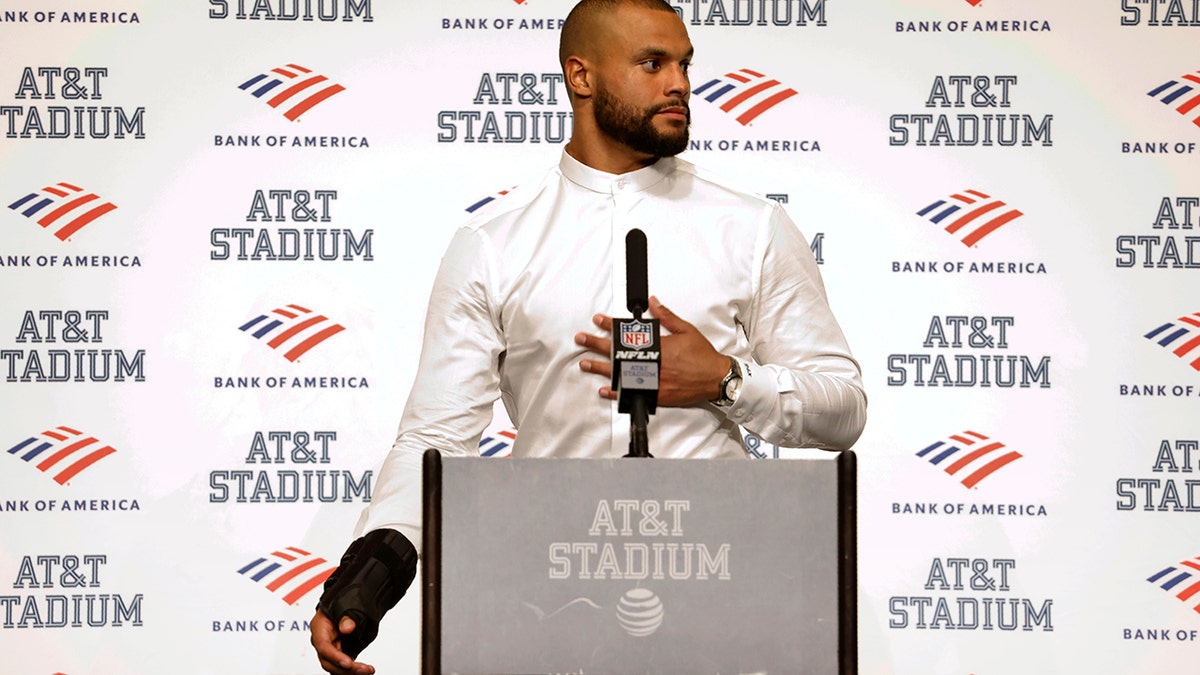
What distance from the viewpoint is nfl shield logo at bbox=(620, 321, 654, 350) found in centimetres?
145

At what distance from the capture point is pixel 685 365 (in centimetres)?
170

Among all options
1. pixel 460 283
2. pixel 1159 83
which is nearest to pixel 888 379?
pixel 1159 83

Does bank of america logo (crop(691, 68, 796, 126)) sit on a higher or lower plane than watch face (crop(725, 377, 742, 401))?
higher

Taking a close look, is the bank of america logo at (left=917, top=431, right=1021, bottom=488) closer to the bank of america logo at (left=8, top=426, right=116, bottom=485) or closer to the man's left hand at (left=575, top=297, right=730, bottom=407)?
the man's left hand at (left=575, top=297, right=730, bottom=407)

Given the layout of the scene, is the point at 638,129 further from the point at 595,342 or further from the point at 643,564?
the point at 643,564

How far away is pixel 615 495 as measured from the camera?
1326 mm

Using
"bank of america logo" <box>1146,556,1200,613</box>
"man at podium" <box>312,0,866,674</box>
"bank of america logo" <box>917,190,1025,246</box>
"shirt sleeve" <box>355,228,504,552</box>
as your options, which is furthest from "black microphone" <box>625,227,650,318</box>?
"bank of america logo" <box>1146,556,1200,613</box>

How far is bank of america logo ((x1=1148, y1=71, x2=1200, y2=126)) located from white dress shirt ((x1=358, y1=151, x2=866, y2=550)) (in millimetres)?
1720

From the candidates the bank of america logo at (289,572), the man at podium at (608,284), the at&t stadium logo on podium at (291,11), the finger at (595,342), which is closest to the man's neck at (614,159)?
the man at podium at (608,284)

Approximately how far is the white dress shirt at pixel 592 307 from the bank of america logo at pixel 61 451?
1564mm

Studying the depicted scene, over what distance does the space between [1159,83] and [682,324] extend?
2.21 meters

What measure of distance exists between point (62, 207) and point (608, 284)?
188cm

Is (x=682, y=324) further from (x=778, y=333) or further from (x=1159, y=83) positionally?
(x=1159, y=83)

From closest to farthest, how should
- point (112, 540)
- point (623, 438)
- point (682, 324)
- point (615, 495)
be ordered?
point (615, 495), point (682, 324), point (623, 438), point (112, 540)
